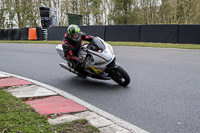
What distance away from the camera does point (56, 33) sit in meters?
23.3

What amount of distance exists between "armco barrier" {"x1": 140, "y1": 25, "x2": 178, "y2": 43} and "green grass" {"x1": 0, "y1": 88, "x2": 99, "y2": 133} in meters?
14.8

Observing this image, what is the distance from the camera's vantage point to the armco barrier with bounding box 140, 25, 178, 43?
1691cm

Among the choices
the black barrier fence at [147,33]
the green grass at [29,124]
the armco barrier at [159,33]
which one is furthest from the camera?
the armco barrier at [159,33]

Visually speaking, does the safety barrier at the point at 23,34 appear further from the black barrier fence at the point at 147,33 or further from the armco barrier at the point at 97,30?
the armco barrier at the point at 97,30

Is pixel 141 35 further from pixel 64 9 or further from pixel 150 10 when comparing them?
pixel 64 9

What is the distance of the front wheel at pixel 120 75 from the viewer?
5.59 m

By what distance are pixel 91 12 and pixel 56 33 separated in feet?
61.7

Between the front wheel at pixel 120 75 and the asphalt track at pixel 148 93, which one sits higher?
the front wheel at pixel 120 75

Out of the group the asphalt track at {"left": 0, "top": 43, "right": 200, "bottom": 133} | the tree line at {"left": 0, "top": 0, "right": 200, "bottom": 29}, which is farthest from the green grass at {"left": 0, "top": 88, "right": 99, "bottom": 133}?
the tree line at {"left": 0, "top": 0, "right": 200, "bottom": 29}

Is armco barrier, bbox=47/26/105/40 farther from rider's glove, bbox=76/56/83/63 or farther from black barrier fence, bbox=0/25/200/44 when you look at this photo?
rider's glove, bbox=76/56/83/63

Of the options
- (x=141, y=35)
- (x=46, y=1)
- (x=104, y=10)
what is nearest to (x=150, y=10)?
(x=104, y=10)

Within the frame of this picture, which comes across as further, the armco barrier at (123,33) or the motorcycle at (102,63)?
the armco barrier at (123,33)

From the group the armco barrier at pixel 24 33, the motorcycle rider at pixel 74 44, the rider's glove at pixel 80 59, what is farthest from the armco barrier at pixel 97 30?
the rider's glove at pixel 80 59

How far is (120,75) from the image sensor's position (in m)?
5.68
